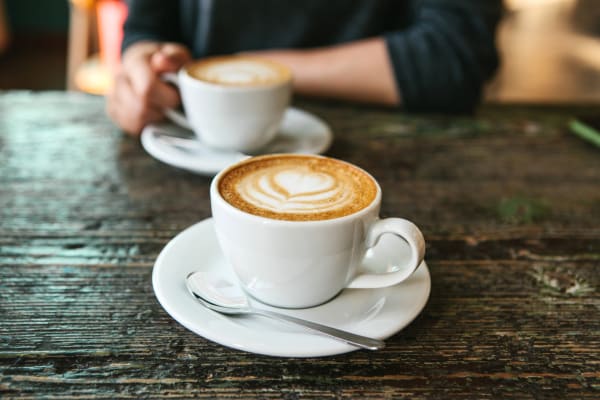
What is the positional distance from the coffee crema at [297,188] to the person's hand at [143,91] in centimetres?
43

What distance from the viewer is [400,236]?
0.50 metres

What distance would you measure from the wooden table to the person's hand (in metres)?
0.04

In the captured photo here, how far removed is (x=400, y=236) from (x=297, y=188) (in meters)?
0.10

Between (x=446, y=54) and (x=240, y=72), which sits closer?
(x=240, y=72)

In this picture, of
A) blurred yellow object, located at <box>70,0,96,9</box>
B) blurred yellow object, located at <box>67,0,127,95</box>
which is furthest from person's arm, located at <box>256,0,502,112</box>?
blurred yellow object, located at <box>70,0,96,9</box>

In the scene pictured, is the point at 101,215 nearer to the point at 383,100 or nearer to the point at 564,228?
the point at 564,228

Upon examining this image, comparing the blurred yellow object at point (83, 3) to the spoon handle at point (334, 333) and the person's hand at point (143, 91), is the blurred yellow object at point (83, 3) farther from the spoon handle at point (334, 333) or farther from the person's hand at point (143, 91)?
the spoon handle at point (334, 333)

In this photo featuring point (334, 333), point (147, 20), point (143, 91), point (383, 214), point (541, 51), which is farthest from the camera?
point (541, 51)

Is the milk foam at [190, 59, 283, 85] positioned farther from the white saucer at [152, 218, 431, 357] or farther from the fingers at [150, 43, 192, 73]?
the white saucer at [152, 218, 431, 357]

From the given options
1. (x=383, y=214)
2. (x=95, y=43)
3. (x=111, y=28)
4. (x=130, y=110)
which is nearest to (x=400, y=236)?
(x=383, y=214)

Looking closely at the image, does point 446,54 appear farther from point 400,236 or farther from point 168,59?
point 400,236

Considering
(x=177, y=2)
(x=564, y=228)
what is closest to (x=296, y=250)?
(x=564, y=228)

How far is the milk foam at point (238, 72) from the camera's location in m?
0.87

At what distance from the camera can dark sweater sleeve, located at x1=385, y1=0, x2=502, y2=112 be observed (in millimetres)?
1160
